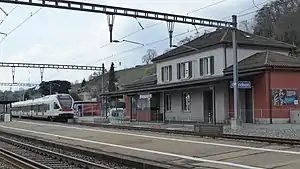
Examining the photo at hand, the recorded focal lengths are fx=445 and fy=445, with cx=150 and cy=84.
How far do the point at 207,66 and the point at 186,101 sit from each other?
147 inches

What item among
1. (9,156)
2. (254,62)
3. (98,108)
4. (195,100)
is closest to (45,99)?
(98,108)

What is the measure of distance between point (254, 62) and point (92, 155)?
20.6 metres

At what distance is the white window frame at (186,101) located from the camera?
38.8 meters

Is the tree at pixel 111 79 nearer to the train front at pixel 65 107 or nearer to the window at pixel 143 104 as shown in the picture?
the train front at pixel 65 107

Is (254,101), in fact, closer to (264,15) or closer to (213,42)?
(213,42)

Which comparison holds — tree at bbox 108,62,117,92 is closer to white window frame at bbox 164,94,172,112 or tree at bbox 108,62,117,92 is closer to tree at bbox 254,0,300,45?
tree at bbox 254,0,300,45

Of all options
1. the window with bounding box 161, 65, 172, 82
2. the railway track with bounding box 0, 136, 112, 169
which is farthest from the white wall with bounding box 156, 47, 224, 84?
the railway track with bounding box 0, 136, 112, 169

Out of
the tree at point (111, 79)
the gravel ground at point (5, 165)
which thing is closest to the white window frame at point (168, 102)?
the gravel ground at point (5, 165)

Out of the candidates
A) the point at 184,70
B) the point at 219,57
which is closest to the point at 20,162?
the point at 219,57

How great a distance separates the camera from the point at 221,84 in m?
34.5

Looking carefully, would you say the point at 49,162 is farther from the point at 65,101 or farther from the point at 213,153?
the point at 65,101

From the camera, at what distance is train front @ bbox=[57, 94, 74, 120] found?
47.6m

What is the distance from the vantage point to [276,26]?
6706 cm

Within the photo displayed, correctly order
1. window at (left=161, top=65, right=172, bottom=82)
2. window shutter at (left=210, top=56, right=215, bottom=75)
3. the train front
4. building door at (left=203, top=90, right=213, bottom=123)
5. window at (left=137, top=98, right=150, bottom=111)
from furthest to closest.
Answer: the train front < window at (left=137, top=98, right=150, bottom=111) < window at (left=161, top=65, right=172, bottom=82) < window shutter at (left=210, top=56, right=215, bottom=75) < building door at (left=203, top=90, right=213, bottom=123)
